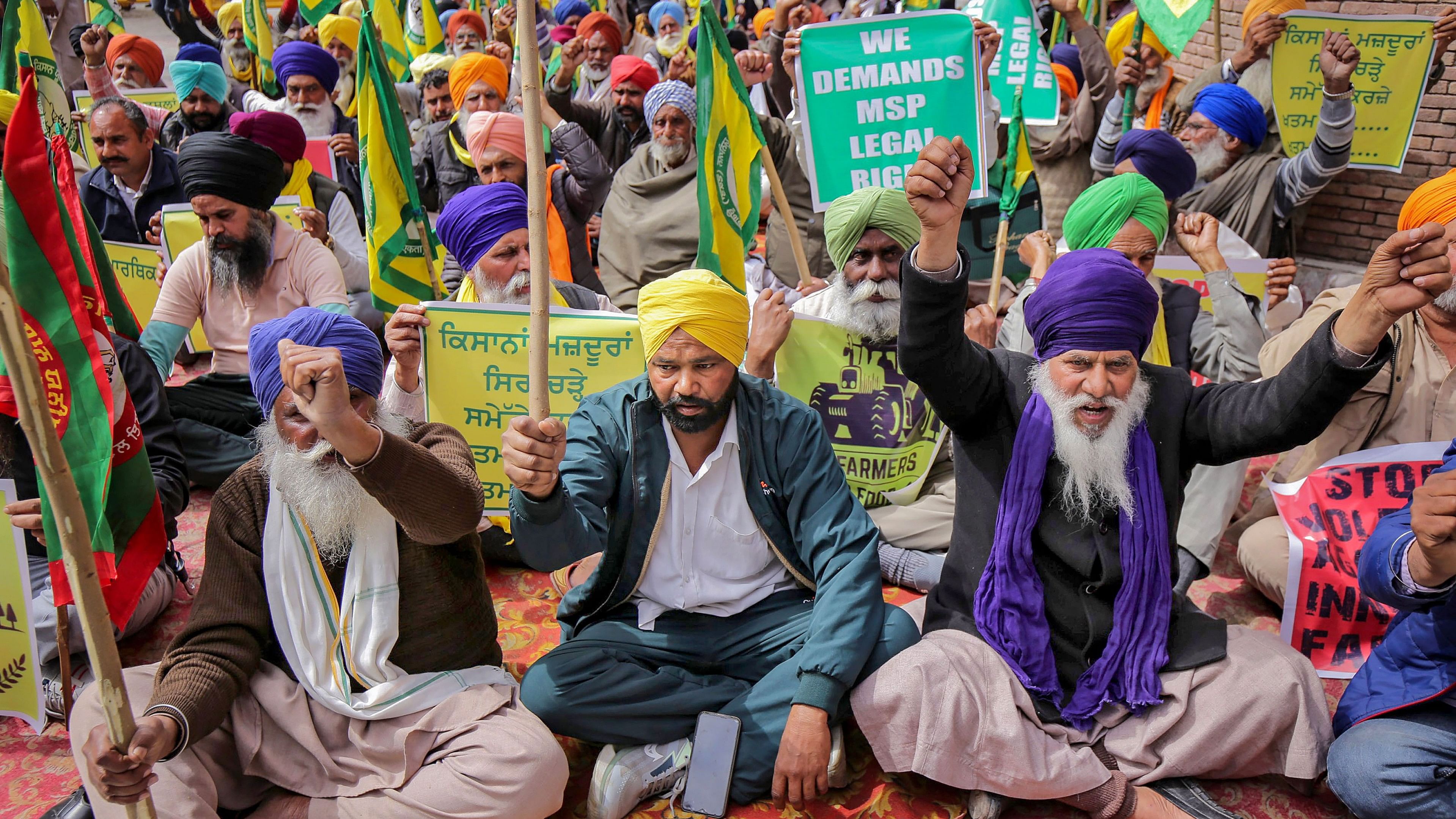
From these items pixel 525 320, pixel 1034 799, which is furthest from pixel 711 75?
pixel 1034 799

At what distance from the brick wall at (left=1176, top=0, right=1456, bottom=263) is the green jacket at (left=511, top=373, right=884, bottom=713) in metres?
5.55

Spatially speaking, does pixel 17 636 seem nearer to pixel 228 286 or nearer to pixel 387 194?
pixel 228 286

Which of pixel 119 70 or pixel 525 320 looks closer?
pixel 525 320

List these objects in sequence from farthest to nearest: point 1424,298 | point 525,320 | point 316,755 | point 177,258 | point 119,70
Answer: point 119,70 → point 177,258 → point 525,320 → point 316,755 → point 1424,298

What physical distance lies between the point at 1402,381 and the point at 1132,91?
3696 mm

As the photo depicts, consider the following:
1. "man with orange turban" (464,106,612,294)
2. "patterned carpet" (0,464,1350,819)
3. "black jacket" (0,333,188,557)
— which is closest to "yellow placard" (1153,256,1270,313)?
"patterned carpet" (0,464,1350,819)

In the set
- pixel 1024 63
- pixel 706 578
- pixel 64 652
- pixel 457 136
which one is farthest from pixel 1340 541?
pixel 457 136

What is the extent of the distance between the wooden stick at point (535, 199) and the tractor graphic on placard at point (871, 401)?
2.02 meters

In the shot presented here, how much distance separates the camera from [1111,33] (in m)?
9.32

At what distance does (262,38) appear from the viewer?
34.4ft

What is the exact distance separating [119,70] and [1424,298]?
Result: 9.45 metres

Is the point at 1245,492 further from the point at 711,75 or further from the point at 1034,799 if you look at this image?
the point at 711,75

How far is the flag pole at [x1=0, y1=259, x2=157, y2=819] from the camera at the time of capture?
6.34 feet

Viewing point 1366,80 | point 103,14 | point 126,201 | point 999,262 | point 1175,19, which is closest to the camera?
point 999,262
